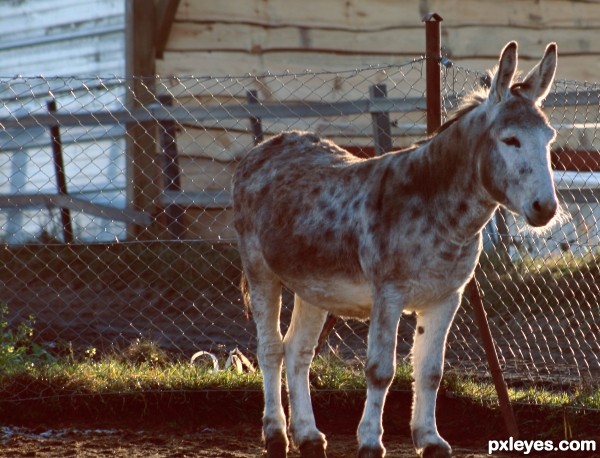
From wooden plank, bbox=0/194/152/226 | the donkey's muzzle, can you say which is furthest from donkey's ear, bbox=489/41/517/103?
wooden plank, bbox=0/194/152/226

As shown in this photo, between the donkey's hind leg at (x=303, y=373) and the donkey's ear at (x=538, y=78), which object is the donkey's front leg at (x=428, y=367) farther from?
the donkey's ear at (x=538, y=78)

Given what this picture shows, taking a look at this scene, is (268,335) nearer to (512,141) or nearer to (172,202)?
(512,141)

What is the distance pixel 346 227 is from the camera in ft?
17.1

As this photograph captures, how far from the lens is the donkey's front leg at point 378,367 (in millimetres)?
5000

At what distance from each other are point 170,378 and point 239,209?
1161mm

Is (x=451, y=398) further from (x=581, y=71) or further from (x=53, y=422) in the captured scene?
(x=581, y=71)

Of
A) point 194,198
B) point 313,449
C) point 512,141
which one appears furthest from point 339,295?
point 194,198

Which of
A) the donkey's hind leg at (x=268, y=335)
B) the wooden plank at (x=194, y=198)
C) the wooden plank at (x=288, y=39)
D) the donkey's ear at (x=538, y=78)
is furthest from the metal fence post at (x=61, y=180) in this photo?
the donkey's ear at (x=538, y=78)

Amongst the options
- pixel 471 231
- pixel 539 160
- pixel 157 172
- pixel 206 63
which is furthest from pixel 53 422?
pixel 206 63

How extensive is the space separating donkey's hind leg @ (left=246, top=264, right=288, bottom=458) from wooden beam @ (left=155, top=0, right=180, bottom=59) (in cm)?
621

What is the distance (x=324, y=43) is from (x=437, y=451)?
25.3 feet

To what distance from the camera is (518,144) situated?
15.4ft

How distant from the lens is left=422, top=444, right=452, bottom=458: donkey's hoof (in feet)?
17.0

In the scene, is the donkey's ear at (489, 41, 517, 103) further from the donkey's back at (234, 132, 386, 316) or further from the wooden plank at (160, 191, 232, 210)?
the wooden plank at (160, 191, 232, 210)
